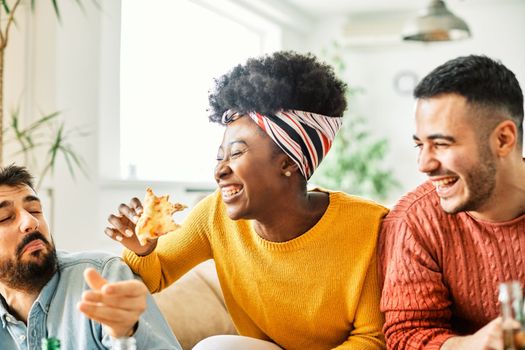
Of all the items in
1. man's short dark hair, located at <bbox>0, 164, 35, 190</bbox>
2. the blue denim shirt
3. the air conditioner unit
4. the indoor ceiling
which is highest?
the indoor ceiling

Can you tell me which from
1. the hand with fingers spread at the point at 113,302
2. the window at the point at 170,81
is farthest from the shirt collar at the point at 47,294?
the window at the point at 170,81

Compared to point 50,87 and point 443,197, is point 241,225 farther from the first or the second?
point 50,87

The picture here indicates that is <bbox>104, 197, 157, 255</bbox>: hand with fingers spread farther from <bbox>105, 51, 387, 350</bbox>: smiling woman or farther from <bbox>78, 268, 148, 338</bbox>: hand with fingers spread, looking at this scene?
<bbox>78, 268, 148, 338</bbox>: hand with fingers spread

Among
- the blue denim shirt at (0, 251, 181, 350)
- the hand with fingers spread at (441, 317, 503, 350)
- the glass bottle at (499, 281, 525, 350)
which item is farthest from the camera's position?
the blue denim shirt at (0, 251, 181, 350)

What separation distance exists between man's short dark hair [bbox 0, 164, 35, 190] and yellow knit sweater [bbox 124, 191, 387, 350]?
0.34 meters

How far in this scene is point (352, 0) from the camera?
24.8 feet

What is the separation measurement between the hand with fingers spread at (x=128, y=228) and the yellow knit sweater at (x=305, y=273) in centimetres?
4

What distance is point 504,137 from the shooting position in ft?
6.09

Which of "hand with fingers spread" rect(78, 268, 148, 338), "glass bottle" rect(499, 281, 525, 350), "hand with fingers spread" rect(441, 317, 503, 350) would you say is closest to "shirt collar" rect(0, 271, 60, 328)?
"hand with fingers spread" rect(78, 268, 148, 338)

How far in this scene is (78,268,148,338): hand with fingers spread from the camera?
1421 mm

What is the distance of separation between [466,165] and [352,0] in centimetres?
602

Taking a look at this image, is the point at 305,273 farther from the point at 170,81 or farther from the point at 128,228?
the point at 170,81

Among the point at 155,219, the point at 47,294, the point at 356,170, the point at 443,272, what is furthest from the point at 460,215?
the point at 356,170

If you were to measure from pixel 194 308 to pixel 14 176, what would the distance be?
2.92ft
